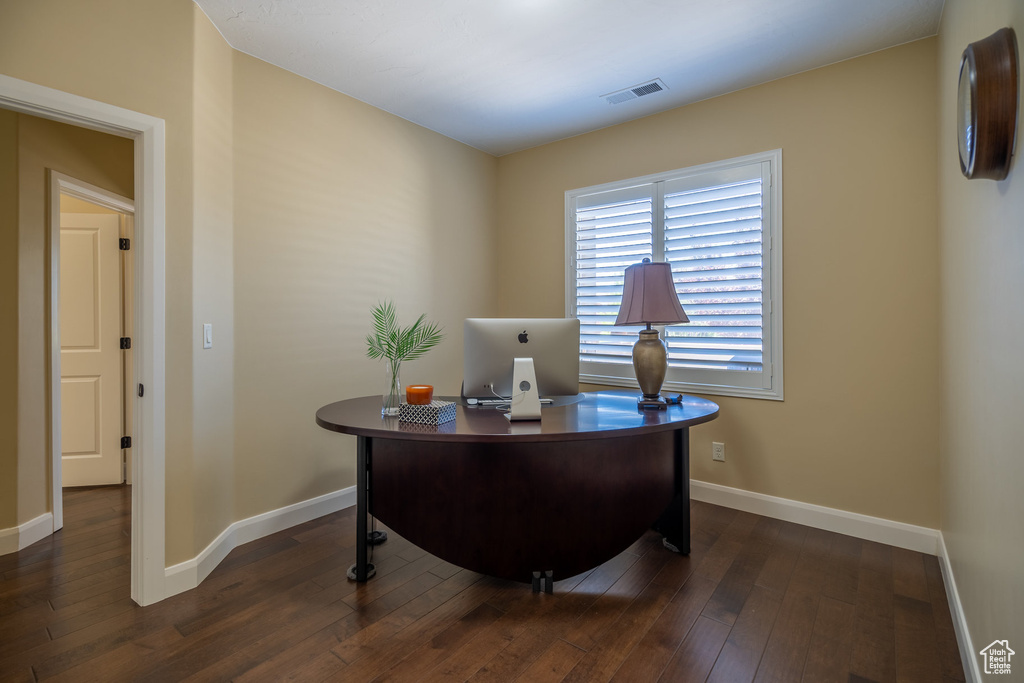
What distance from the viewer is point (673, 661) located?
1799mm

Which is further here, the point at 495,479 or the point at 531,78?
the point at 531,78

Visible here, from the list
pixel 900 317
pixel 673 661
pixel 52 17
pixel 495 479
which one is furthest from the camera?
pixel 900 317

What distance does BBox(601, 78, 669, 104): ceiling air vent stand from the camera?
3186mm

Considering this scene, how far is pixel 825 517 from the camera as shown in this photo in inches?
115

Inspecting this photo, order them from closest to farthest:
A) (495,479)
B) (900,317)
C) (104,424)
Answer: (495,479), (900,317), (104,424)

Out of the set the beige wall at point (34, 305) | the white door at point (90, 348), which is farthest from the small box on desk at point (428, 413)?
the white door at point (90, 348)

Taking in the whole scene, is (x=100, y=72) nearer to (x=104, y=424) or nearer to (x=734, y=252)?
(x=104, y=424)

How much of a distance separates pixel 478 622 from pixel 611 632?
55 cm

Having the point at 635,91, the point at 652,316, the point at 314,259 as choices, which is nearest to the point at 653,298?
the point at 652,316

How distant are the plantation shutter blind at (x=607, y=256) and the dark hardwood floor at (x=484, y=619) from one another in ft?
5.22

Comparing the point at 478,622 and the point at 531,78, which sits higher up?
the point at 531,78

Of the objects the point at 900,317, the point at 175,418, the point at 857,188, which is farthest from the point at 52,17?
the point at 900,317

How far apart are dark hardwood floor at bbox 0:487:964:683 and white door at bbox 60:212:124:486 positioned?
111 cm

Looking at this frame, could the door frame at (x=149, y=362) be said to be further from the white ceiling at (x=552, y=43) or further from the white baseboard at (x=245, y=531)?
the white ceiling at (x=552, y=43)
